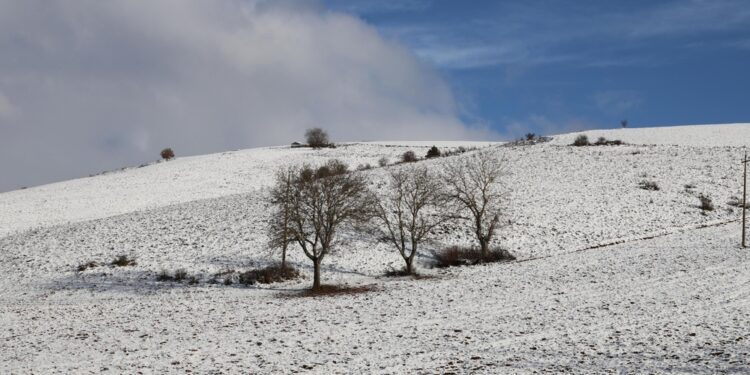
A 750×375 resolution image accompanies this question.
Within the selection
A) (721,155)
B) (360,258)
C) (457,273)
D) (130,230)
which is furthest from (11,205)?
(721,155)

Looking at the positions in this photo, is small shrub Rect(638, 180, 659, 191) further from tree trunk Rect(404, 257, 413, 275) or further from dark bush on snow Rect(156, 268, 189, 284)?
dark bush on snow Rect(156, 268, 189, 284)

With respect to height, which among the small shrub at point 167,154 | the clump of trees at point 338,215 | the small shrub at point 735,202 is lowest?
the clump of trees at point 338,215

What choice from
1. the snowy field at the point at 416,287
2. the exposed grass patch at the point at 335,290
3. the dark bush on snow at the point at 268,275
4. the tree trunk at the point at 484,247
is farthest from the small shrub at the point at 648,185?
the dark bush on snow at the point at 268,275

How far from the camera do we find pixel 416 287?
3259 centimetres

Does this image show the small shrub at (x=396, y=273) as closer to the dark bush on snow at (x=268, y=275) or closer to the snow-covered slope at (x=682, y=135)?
the dark bush on snow at (x=268, y=275)

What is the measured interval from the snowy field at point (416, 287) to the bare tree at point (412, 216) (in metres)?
1.66

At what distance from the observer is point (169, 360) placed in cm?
1912

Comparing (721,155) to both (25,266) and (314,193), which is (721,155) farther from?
(25,266)

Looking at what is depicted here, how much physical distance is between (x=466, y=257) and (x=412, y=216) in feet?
25.0

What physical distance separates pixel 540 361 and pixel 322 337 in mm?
7952

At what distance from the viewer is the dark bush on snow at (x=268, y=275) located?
3666 cm

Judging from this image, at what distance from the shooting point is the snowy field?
1866 centimetres

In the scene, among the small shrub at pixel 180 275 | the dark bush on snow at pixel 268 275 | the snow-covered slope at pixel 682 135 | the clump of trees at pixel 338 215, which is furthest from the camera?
the snow-covered slope at pixel 682 135

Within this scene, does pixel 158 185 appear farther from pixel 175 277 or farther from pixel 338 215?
pixel 338 215
